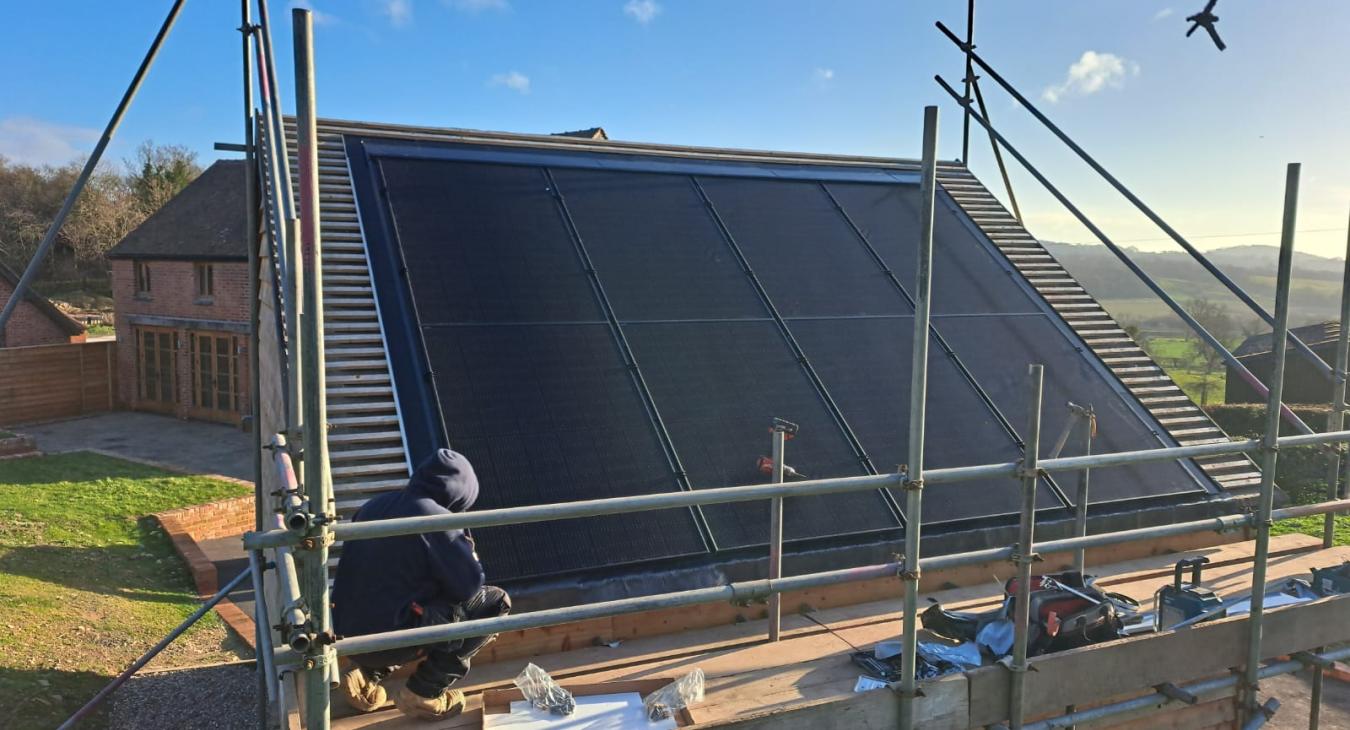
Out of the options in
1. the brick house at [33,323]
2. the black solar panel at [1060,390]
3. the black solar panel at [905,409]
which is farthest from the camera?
the brick house at [33,323]

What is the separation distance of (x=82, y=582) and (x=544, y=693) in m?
10.1

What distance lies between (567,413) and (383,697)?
233 centimetres

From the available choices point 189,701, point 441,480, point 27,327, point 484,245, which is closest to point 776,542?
point 441,480

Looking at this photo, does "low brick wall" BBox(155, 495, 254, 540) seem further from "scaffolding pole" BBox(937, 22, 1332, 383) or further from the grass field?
the grass field

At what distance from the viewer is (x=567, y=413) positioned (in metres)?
6.06

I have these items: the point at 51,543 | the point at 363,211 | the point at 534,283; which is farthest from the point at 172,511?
the point at 534,283

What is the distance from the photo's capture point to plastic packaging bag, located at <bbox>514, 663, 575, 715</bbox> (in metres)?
4.10

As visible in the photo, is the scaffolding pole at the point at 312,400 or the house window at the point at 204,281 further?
the house window at the point at 204,281

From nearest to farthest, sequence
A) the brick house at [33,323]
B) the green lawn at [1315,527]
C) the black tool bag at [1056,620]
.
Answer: the black tool bag at [1056,620] → the green lawn at [1315,527] → the brick house at [33,323]

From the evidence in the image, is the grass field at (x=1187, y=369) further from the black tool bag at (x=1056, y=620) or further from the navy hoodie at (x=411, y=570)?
the navy hoodie at (x=411, y=570)

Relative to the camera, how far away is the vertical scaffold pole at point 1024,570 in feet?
13.8

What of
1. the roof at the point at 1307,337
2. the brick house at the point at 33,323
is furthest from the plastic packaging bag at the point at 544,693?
the brick house at the point at 33,323

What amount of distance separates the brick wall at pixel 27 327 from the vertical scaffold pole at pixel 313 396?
29.2 metres

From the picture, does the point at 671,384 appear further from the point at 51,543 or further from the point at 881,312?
the point at 51,543
